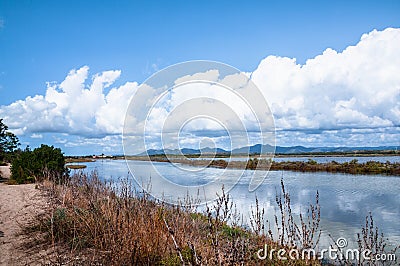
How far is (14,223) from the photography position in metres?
7.25

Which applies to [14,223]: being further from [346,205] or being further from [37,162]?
[346,205]

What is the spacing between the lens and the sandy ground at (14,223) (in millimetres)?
5082

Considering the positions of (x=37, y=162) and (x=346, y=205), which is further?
(x=37, y=162)

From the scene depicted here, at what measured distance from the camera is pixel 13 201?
33.2ft

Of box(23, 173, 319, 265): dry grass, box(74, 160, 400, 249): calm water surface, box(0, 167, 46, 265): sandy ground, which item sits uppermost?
box(23, 173, 319, 265): dry grass

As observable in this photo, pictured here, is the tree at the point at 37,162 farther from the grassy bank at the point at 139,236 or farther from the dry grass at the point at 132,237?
the dry grass at the point at 132,237

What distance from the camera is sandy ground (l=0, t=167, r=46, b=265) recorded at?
16.7 feet

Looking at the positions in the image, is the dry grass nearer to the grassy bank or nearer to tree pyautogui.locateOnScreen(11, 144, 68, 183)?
the grassy bank

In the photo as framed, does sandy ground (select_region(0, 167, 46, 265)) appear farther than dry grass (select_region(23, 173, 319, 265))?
Yes

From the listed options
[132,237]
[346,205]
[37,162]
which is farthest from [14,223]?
[346,205]

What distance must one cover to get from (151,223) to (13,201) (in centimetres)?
741

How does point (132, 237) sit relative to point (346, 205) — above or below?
above

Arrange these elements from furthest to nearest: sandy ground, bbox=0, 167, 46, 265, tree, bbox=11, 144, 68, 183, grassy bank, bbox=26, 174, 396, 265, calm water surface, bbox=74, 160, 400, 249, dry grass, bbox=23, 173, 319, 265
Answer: tree, bbox=11, 144, 68, 183 → calm water surface, bbox=74, 160, 400, 249 → sandy ground, bbox=0, 167, 46, 265 → dry grass, bbox=23, 173, 319, 265 → grassy bank, bbox=26, 174, 396, 265

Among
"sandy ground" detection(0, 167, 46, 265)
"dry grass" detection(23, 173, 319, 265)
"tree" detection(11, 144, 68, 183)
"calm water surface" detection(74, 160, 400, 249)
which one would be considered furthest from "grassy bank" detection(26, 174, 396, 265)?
"tree" detection(11, 144, 68, 183)
